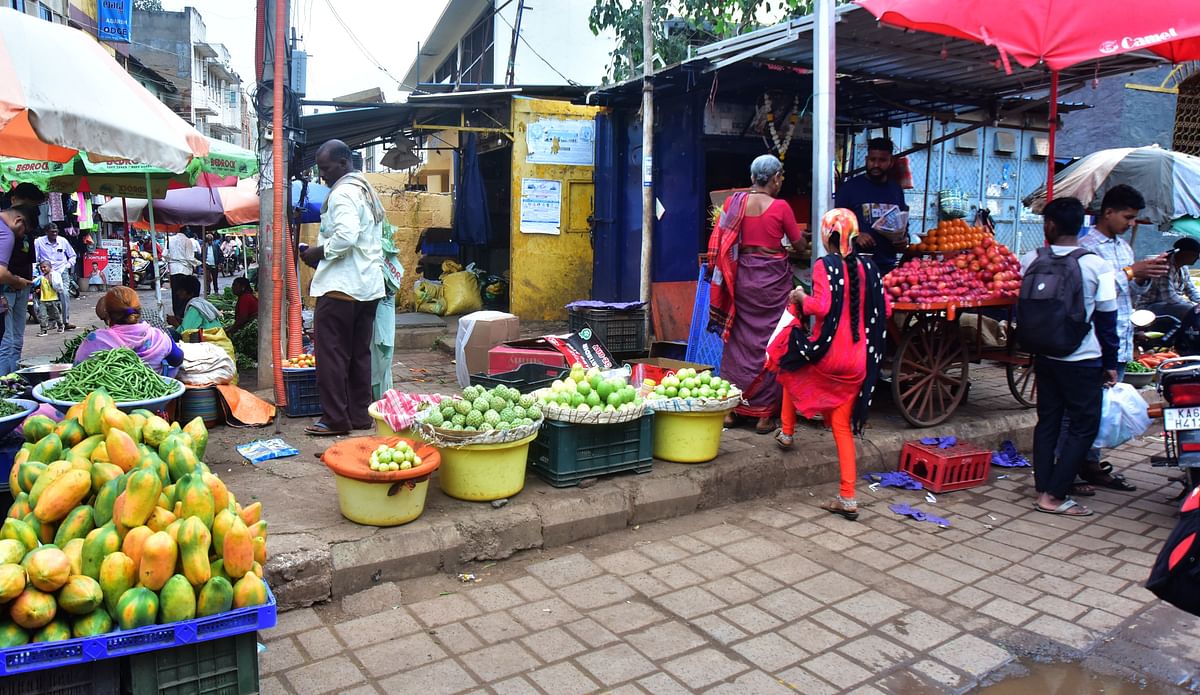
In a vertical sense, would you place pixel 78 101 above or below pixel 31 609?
above

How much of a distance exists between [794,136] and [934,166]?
4479 mm

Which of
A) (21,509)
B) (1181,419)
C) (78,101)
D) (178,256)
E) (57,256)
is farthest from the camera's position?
(178,256)

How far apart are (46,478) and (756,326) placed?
181 inches

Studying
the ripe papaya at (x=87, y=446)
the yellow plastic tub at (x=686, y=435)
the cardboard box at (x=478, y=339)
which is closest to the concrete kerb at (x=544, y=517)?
the yellow plastic tub at (x=686, y=435)

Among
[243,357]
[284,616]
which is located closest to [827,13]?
[284,616]

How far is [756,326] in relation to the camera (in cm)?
600

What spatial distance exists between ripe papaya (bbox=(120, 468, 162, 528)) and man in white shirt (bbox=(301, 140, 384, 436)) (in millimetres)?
2956

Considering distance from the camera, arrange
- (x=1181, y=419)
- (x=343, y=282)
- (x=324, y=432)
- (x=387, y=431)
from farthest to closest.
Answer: (x=324, y=432)
(x=343, y=282)
(x=1181, y=419)
(x=387, y=431)

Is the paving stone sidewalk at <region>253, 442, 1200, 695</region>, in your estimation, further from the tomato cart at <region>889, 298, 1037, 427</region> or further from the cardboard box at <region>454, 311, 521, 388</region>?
the cardboard box at <region>454, 311, 521, 388</region>

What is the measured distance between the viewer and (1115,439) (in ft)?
17.1

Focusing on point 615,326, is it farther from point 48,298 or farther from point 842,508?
point 48,298

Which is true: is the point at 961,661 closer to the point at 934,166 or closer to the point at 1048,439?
the point at 1048,439

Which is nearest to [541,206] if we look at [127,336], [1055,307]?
[127,336]

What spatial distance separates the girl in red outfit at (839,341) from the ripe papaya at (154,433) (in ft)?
11.3
